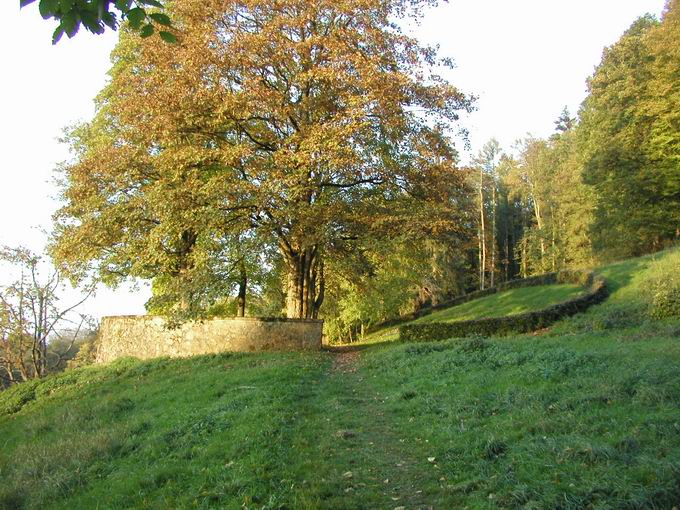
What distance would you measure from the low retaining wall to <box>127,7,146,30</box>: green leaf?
17.3 m

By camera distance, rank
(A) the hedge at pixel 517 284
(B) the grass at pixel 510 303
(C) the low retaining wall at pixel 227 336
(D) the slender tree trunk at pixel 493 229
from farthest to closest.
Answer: (D) the slender tree trunk at pixel 493 229 < (A) the hedge at pixel 517 284 < (B) the grass at pixel 510 303 < (C) the low retaining wall at pixel 227 336

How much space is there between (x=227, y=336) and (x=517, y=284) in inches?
926

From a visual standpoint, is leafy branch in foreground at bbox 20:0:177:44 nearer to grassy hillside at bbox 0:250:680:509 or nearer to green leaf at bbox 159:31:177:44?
green leaf at bbox 159:31:177:44

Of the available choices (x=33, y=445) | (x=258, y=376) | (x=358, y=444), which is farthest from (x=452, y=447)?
(x=33, y=445)

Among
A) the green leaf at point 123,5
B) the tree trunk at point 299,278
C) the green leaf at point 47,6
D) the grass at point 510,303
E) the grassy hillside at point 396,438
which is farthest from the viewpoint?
the grass at point 510,303

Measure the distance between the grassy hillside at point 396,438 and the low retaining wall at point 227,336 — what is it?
5920 millimetres

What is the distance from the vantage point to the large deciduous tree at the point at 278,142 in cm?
1912

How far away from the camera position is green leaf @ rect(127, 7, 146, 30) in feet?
12.3

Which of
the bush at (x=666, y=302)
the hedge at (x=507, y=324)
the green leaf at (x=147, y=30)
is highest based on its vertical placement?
the green leaf at (x=147, y=30)

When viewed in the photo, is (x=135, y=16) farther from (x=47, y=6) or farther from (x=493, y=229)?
(x=493, y=229)

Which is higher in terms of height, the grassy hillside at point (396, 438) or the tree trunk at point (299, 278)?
the tree trunk at point (299, 278)

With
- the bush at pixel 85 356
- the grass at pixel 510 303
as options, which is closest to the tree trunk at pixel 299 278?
the grass at pixel 510 303

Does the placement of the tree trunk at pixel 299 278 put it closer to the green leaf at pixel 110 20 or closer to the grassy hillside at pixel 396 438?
the grassy hillside at pixel 396 438

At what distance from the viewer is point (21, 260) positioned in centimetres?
2898
